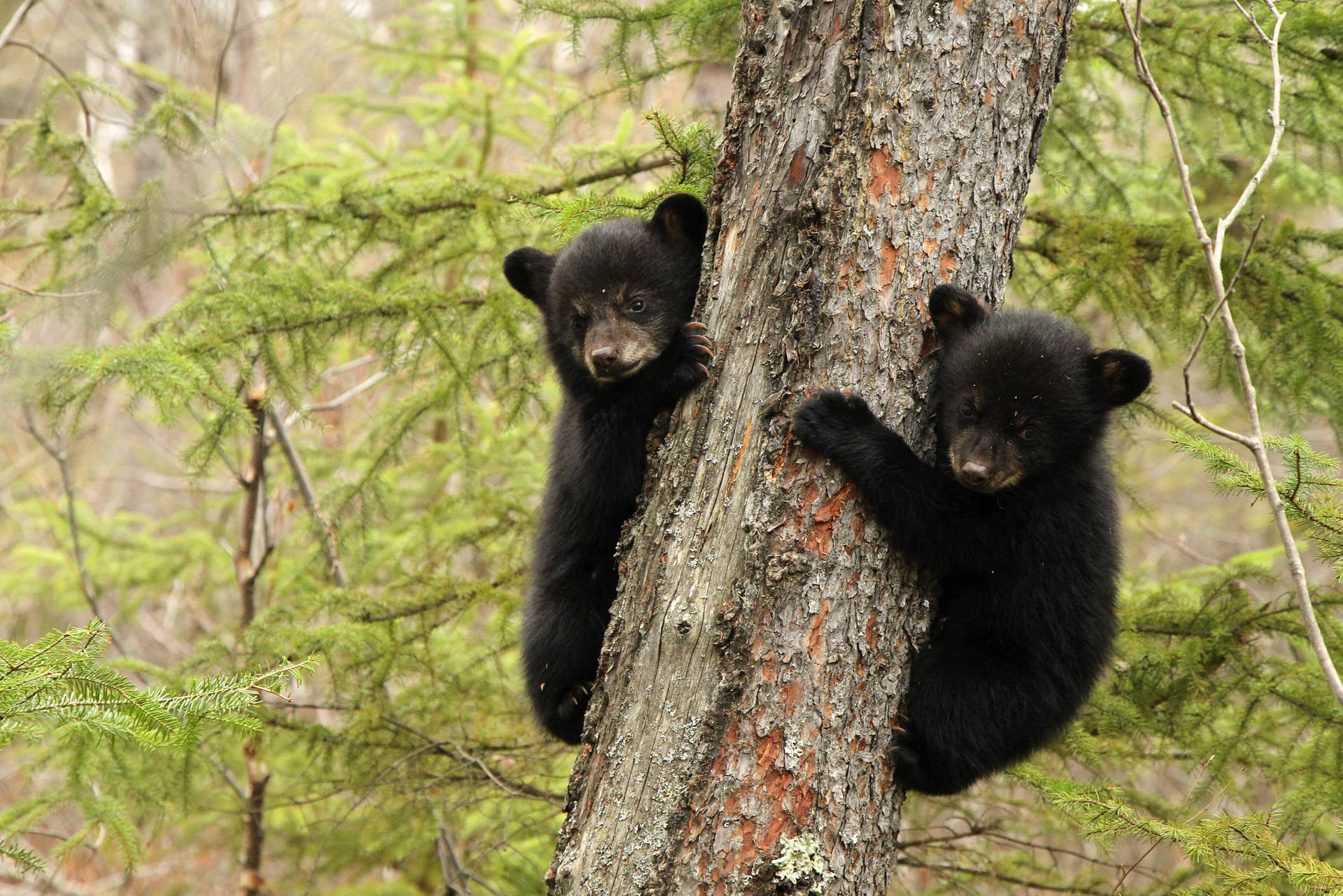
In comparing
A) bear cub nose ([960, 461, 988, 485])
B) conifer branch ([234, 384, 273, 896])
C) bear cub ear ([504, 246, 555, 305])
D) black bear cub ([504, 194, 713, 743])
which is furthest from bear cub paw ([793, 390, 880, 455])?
conifer branch ([234, 384, 273, 896])

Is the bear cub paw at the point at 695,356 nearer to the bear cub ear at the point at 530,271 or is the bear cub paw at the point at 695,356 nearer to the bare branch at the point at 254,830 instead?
the bear cub ear at the point at 530,271

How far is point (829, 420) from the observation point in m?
2.91

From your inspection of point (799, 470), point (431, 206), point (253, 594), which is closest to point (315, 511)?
point (253, 594)

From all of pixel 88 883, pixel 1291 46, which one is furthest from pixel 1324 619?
pixel 88 883

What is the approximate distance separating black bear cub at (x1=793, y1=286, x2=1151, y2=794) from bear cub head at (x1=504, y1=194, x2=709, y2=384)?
1199 mm

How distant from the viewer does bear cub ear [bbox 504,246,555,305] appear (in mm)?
4535

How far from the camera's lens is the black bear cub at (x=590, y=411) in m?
3.79

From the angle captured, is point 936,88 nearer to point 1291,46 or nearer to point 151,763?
point 1291,46

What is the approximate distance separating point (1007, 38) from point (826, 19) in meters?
0.59

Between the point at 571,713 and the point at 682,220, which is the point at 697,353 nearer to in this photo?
the point at 682,220

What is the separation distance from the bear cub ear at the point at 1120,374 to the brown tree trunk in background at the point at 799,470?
0.75 metres

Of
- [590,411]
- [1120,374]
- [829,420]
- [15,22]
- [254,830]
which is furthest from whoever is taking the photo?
[254,830]

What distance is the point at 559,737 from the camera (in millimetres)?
4258

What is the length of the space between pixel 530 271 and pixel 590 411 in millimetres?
1054
